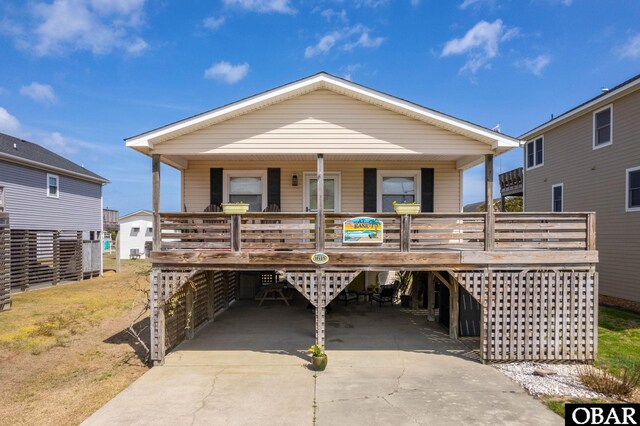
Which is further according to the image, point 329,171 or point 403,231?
point 329,171

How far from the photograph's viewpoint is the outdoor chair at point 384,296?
40.4 feet

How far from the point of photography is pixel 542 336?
24.6 feet

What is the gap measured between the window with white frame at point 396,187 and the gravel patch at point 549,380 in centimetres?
497

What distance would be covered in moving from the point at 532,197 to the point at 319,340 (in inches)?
651

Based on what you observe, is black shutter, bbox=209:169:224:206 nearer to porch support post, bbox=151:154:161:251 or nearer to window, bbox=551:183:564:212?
porch support post, bbox=151:154:161:251

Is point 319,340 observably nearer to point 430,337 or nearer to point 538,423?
point 430,337

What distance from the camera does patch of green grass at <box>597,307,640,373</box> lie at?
7.47 meters

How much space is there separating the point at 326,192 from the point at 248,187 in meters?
2.35

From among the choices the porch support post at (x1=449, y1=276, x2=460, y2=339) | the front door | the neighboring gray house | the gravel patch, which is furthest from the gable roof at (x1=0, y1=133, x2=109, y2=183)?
the gravel patch

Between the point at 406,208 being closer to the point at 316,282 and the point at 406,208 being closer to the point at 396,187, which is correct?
the point at 316,282

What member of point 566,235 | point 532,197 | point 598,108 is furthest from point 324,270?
point 532,197

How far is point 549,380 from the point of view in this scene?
21.7ft

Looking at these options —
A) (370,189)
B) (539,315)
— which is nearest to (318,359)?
(539,315)

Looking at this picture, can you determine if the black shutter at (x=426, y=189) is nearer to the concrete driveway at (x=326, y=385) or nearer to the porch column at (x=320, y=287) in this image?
the concrete driveway at (x=326, y=385)
